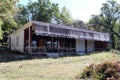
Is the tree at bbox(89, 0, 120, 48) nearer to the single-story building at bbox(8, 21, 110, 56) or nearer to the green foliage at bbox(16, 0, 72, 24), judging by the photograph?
the green foliage at bbox(16, 0, 72, 24)

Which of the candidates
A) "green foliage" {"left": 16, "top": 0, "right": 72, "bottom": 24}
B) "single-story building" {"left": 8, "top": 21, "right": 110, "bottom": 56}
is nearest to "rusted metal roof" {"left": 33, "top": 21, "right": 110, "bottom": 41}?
"single-story building" {"left": 8, "top": 21, "right": 110, "bottom": 56}

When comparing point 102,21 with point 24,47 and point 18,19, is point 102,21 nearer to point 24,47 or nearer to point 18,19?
point 18,19

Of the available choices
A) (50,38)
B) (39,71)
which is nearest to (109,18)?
(50,38)

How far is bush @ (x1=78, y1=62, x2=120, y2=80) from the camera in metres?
12.7

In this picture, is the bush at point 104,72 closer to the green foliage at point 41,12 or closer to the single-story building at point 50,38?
the single-story building at point 50,38

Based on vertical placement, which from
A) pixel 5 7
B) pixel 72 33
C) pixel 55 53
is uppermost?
pixel 5 7

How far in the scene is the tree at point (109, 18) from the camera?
185ft

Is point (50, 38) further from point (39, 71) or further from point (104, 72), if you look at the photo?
point (104, 72)

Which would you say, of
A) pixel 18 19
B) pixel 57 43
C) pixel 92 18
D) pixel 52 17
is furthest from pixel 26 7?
pixel 57 43

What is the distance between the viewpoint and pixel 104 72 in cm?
1318

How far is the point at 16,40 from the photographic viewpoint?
3769 cm

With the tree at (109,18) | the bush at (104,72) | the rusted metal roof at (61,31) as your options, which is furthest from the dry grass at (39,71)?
the tree at (109,18)

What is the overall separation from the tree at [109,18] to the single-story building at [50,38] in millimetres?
14225

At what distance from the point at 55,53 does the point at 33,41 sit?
12.4ft
